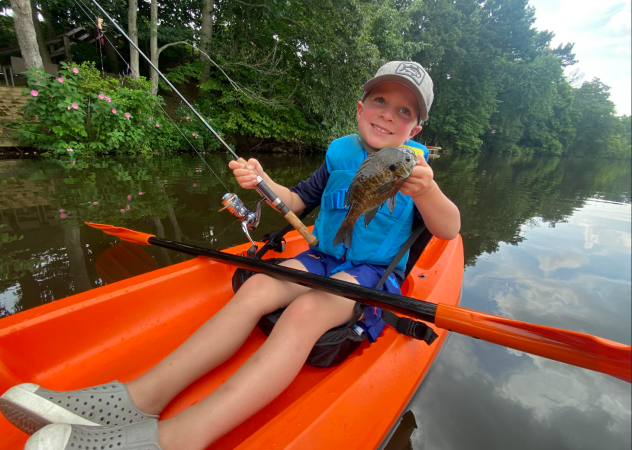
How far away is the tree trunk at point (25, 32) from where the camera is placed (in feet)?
23.8

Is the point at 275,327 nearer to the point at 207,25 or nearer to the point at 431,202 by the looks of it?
the point at 431,202

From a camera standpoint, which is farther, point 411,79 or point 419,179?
point 411,79

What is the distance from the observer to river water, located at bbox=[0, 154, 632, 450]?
2057 millimetres

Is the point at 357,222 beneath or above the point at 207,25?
beneath

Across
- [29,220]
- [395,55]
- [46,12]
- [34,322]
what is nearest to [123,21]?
[46,12]

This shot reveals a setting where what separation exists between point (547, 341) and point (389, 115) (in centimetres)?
155

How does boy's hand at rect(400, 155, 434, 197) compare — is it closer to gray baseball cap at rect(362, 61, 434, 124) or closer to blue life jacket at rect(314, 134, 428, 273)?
blue life jacket at rect(314, 134, 428, 273)

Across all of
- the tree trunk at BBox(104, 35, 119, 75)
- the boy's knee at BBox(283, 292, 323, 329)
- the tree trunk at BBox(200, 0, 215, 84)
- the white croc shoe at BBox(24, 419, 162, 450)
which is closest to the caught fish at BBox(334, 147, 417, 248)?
the boy's knee at BBox(283, 292, 323, 329)

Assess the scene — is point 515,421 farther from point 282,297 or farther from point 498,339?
point 282,297

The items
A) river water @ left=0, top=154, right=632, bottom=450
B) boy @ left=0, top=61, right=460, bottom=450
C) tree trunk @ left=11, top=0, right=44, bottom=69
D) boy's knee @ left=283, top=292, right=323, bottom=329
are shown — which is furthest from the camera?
tree trunk @ left=11, top=0, right=44, bottom=69

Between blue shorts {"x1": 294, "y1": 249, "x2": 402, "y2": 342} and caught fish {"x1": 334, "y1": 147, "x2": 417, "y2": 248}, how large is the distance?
0.46 m

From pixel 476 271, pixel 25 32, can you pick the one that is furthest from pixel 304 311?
pixel 25 32

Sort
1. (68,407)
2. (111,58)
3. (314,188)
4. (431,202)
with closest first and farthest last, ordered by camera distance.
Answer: (68,407) < (431,202) < (314,188) < (111,58)

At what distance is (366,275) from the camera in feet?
6.23
